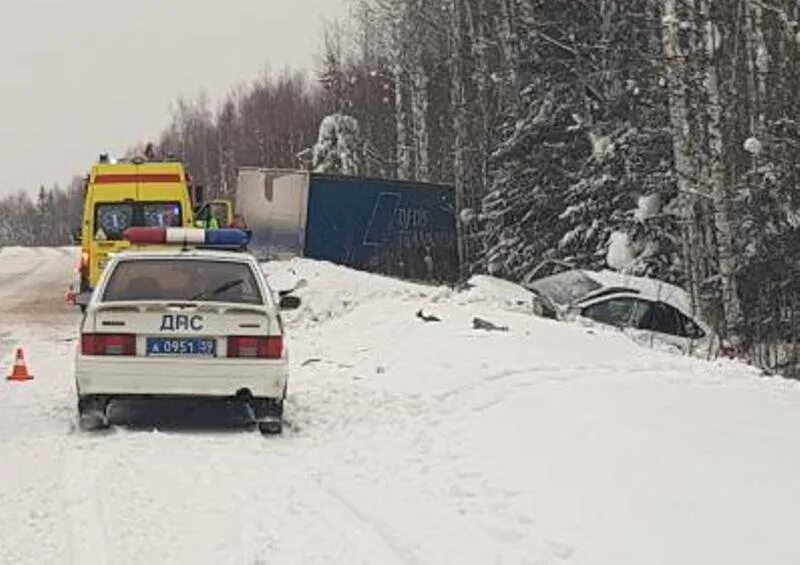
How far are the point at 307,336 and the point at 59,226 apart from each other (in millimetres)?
120103

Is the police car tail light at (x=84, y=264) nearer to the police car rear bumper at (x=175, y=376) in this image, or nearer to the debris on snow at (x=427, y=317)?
the debris on snow at (x=427, y=317)

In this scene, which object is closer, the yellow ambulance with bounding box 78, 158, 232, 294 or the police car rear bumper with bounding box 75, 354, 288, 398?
the police car rear bumper with bounding box 75, 354, 288, 398

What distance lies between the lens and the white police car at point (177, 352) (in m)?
9.31

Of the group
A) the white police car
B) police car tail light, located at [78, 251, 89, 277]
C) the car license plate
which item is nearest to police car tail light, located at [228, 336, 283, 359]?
the white police car

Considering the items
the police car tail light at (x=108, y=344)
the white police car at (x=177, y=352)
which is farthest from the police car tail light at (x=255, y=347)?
the police car tail light at (x=108, y=344)

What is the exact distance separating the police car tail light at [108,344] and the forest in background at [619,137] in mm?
9250

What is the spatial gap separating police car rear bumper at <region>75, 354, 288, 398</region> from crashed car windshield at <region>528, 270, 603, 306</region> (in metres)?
9.13

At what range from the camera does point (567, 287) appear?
18.5 metres

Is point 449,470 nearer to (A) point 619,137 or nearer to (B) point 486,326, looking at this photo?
(B) point 486,326

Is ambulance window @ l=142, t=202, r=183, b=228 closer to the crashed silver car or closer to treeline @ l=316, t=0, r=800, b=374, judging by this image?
the crashed silver car

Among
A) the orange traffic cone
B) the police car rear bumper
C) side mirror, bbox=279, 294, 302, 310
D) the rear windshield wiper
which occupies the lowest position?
the orange traffic cone

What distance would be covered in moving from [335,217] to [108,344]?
1868 cm

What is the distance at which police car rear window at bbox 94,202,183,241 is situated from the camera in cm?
2072

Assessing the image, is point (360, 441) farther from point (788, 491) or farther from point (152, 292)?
point (788, 491)
